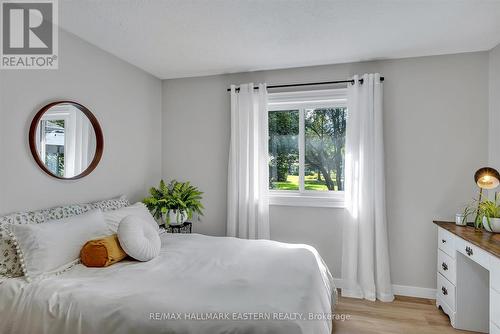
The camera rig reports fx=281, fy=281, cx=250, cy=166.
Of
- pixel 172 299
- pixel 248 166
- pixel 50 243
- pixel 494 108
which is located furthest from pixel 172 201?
pixel 494 108

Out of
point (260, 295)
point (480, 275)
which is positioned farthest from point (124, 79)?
point (480, 275)

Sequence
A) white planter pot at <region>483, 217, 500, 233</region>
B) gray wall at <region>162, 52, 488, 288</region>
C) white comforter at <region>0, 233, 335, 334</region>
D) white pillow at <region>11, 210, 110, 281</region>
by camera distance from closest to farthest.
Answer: white comforter at <region>0, 233, 335, 334</region> < white pillow at <region>11, 210, 110, 281</region> < white planter pot at <region>483, 217, 500, 233</region> < gray wall at <region>162, 52, 488, 288</region>

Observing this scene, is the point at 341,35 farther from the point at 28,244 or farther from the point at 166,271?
the point at 28,244

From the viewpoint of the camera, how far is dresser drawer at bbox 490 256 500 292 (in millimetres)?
1879

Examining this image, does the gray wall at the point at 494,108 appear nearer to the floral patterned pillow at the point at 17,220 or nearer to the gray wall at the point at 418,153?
the gray wall at the point at 418,153

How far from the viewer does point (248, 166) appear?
11.2ft

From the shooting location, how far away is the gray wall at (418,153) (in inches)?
115

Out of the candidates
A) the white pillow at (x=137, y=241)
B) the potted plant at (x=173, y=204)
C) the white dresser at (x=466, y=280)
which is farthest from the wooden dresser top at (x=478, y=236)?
the potted plant at (x=173, y=204)

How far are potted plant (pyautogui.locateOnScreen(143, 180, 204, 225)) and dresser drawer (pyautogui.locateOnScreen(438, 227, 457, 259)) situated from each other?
2.59m

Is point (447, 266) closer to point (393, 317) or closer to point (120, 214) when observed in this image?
point (393, 317)

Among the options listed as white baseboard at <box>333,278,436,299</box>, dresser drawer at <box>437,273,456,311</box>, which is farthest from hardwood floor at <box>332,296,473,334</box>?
dresser drawer at <box>437,273,456,311</box>

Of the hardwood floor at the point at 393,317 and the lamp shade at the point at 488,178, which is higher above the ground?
the lamp shade at the point at 488,178

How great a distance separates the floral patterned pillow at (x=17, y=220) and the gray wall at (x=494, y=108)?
12.6 ft

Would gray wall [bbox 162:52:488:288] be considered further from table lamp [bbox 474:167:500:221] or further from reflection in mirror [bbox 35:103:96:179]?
reflection in mirror [bbox 35:103:96:179]
